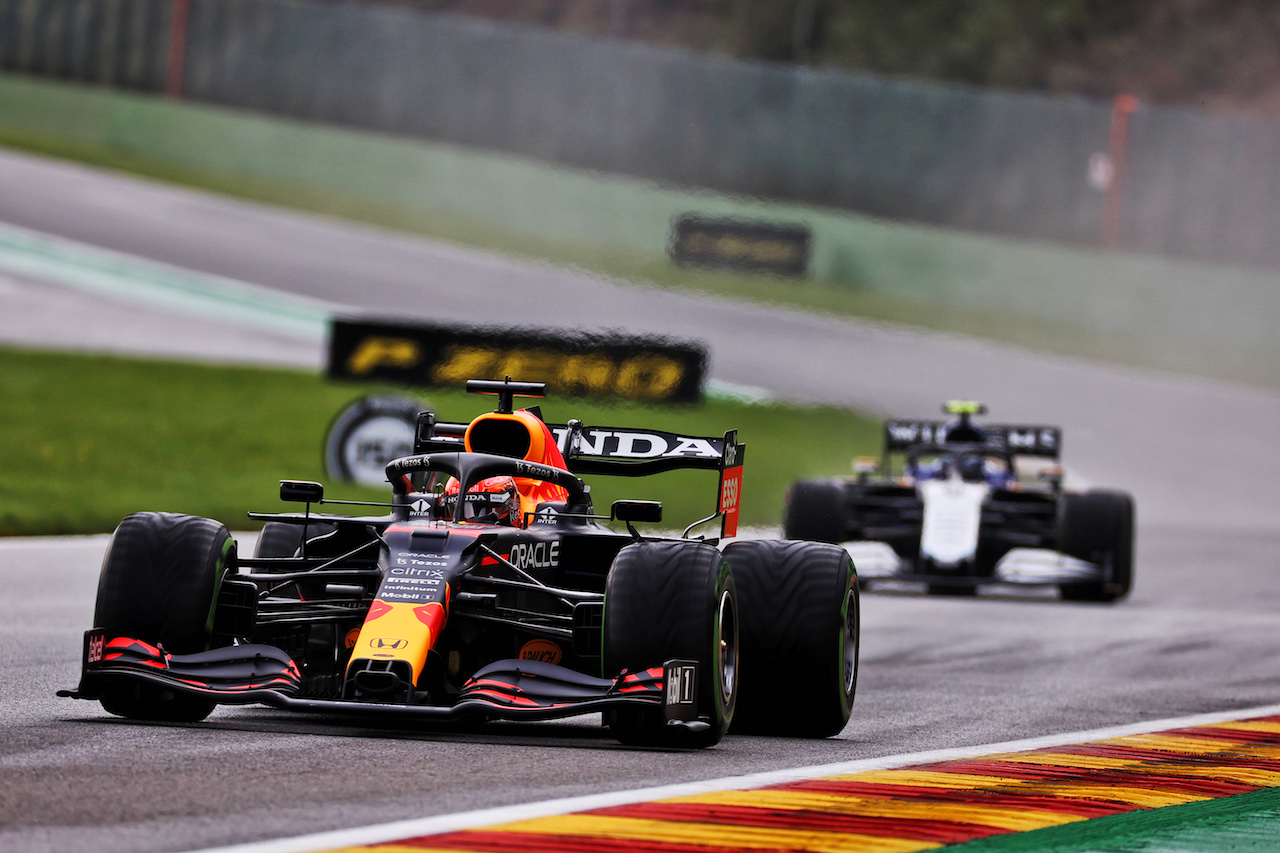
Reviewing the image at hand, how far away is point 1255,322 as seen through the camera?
38469 mm

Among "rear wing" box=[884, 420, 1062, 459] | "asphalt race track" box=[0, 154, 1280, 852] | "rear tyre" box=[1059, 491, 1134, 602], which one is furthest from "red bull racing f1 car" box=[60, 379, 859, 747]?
"rear wing" box=[884, 420, 1062, 459]

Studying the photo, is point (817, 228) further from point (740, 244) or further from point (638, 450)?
point (638, 450)

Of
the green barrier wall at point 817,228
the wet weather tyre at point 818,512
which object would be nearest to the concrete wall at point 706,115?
the green barrier wall at point 817,228

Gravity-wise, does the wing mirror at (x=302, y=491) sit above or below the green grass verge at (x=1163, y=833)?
above

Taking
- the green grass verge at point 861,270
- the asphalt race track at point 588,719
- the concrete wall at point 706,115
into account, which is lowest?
the asphalt race track at point 588,719

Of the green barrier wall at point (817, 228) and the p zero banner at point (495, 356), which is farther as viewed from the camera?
the green barrier wall at point (817, 228)

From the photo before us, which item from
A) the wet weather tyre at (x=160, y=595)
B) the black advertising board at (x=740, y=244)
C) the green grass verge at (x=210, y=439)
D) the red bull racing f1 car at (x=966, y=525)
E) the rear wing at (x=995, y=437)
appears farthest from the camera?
the black advertising board at (x=740, y=244)

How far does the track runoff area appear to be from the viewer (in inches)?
225

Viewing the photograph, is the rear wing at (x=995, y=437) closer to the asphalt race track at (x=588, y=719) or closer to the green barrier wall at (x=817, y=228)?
the asphalt race track at (x=588, y=719)

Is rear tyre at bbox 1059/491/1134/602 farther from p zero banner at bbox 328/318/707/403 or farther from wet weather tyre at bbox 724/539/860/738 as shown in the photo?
wet weather tyre at bbox 724/539/860/738

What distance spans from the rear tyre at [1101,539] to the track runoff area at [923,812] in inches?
325

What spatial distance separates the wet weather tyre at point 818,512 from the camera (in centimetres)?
1702

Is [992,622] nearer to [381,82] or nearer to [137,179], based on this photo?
[137,179]

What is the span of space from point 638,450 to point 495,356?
1200 centimetres
